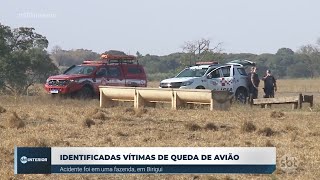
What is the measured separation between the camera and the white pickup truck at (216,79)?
27.0 meters

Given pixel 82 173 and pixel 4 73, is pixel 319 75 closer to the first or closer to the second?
pixel 4 73

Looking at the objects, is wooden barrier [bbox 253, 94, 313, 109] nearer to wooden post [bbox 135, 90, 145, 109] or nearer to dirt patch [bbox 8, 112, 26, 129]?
wooden post [bbox 135, 90, 145, 109]

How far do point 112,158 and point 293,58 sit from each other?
3301 inches

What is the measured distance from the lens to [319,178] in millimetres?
10039

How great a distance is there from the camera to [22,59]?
4125 centimetres

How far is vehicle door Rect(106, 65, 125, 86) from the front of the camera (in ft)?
95.9

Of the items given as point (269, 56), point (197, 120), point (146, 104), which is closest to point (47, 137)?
point (197, 120)

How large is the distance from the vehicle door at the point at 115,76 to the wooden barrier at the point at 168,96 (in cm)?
445

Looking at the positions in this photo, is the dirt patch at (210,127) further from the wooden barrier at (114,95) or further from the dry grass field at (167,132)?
the wooden barrier at (114,95)

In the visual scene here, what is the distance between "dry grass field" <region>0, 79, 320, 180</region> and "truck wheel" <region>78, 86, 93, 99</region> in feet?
24.9

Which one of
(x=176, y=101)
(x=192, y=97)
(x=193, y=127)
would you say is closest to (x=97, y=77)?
(x=176, y=101)

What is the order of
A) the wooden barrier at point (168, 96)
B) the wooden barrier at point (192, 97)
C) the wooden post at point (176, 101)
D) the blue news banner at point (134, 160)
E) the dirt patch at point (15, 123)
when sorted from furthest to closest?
the wooden post at point (176, 101) < the wooden barrier at point (192, 97) < the wooden barrier at point (168, 96) < the dirt patch at point (15, 123) < the blue news banner at point (134, 160)

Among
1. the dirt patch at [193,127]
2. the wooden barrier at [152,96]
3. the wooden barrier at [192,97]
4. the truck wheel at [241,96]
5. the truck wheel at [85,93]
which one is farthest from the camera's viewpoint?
the truck wheel at [85,93]

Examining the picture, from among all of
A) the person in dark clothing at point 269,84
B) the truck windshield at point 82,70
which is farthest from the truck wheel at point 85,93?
the person in dark clothing at point 269,84
